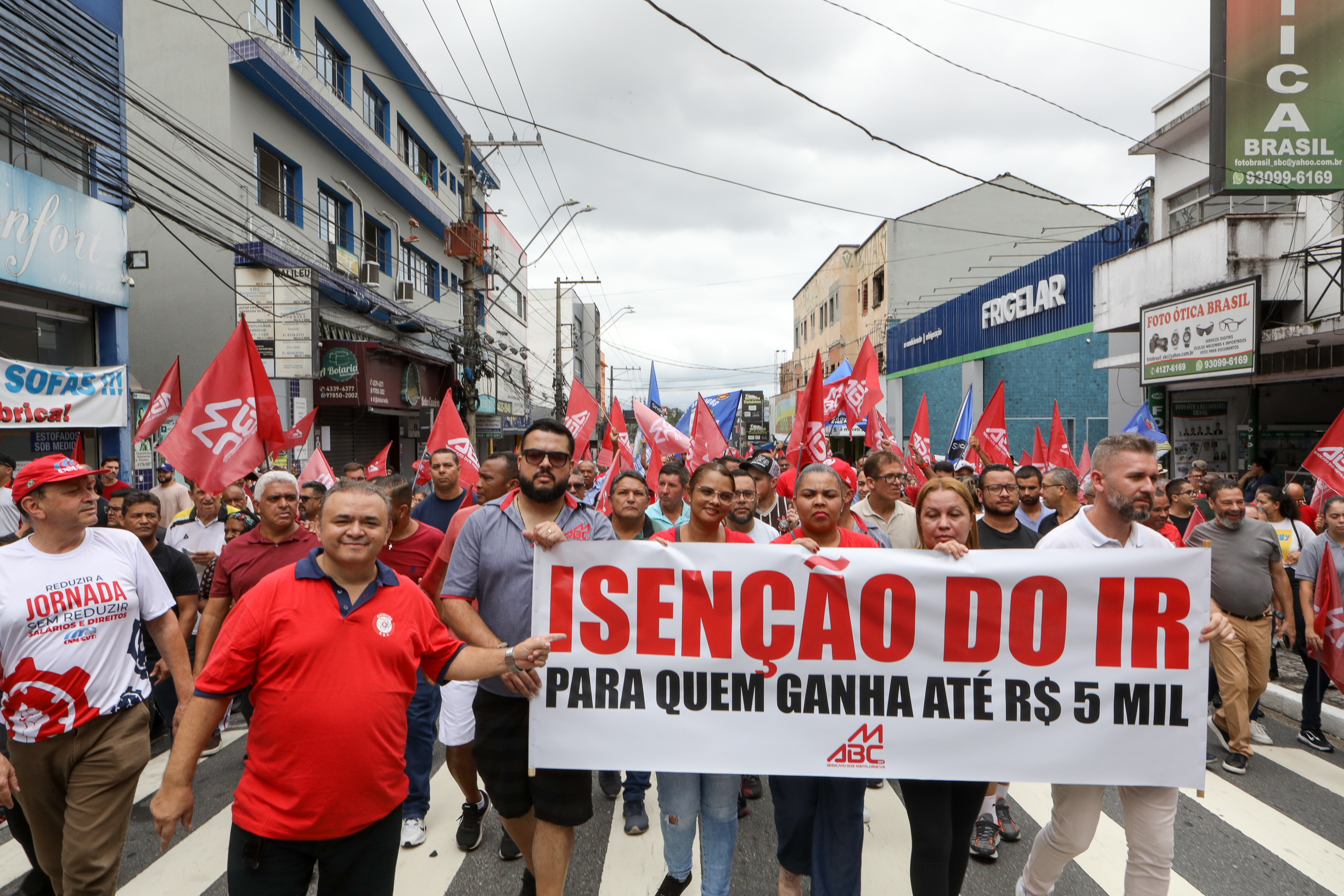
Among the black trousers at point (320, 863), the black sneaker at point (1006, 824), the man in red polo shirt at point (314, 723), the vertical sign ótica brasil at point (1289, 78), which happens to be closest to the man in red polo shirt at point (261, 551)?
the man in red polo shirt at point (314, 723)

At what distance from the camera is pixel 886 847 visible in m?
3.99

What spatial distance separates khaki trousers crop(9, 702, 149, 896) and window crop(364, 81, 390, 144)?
69.7 feet

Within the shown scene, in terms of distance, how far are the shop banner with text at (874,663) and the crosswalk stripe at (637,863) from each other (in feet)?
1.98

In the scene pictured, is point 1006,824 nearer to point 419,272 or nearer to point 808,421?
point 808,421

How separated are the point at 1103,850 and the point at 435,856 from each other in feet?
11.1

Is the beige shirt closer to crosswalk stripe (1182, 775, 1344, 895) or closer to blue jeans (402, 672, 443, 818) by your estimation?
crosswalk stripe (1182, 775, 1344, 895)

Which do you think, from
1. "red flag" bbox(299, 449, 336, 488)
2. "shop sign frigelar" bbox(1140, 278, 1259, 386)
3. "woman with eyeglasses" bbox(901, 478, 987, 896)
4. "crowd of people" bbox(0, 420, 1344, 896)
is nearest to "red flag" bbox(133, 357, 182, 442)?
"red flag" bbox(299, 449, 336, 488)

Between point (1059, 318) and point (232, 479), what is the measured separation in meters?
19.6

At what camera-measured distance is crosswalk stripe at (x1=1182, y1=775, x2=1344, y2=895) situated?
3.73m

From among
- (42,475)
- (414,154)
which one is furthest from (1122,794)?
(414,154)

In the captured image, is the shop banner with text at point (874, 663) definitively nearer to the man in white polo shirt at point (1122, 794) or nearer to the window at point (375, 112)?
the man in white polo shirt at point (1122, 794)

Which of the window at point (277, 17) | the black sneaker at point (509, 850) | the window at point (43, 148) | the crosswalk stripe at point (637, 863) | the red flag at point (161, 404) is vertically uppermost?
the window at point (277, 17)

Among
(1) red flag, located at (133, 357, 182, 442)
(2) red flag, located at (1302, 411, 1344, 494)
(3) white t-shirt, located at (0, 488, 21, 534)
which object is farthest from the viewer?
(1) red flag, located at (133, 357, 182, 442)

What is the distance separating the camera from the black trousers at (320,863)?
2.33 metres
